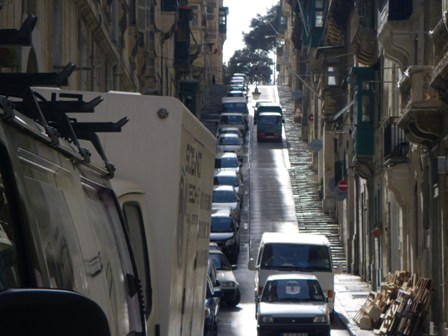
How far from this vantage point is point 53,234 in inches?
176

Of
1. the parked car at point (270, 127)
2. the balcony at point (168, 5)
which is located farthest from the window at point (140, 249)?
the parked car at point (270, 127)

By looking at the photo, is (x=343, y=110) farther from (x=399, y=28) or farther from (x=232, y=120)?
(x=232, y=120)

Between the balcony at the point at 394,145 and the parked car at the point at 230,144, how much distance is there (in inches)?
1747

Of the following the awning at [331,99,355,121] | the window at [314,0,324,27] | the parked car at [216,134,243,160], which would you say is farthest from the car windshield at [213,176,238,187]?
the parked car at [216,134,243,160]

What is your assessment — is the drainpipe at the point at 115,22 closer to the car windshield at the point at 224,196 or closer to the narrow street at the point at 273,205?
the narrow street at the point at 273,205

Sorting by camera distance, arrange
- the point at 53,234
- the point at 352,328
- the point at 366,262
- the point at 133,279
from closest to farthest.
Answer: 1. the point at 53,234
2. the point at 133,279
3. the point at 352,328
4. the point at 366,262

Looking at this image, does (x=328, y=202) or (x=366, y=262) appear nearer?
(x=366, y=262)

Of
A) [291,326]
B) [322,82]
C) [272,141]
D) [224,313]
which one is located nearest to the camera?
[291,326]

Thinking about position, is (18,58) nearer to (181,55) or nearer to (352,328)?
(352,328)

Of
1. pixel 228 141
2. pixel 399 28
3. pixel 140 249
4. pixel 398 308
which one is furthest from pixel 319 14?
pixel 140 249

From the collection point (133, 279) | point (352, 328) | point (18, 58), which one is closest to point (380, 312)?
point (352, 328)

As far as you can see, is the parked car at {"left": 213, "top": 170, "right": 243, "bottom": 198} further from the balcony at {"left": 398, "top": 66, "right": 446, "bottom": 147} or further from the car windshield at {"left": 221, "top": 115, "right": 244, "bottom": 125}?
the balcony at {"left": 398, "top": 66, "right": 446, "bottom": 147}

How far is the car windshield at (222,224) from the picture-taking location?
159ft

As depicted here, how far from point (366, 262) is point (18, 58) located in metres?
29.0
